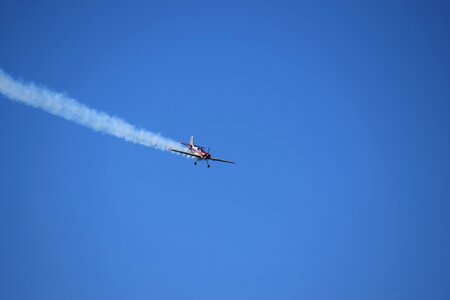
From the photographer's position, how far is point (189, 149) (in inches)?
2473

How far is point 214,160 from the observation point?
61.9 meters

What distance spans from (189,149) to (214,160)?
3534 mm
